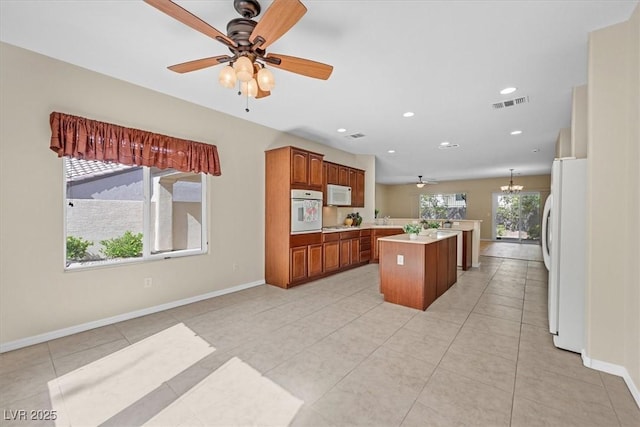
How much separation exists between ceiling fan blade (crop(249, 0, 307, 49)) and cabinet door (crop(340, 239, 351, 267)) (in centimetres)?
437

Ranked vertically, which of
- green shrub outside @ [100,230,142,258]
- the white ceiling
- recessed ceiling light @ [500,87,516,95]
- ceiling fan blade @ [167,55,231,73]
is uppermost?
the white ceiling

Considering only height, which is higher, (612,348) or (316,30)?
(316,30)

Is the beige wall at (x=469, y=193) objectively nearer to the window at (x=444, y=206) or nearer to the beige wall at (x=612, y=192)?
the window at (x=444, y=206)

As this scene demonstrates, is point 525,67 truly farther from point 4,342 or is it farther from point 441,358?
point 4,342

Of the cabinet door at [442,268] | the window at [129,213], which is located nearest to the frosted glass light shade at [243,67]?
the window at [129,213]

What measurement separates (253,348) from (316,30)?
289 centimetres

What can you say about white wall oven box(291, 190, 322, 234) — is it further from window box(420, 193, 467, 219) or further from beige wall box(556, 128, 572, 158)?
window box(420, 193, 467, 219)

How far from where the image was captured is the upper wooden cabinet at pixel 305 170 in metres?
4.59

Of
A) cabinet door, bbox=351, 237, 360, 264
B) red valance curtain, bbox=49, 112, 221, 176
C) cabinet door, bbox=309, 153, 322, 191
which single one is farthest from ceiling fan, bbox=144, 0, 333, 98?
cabinet door, bbox=351, 237, 360, 264

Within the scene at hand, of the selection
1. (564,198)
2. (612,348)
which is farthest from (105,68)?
(612,348)

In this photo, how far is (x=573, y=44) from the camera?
2400 mm

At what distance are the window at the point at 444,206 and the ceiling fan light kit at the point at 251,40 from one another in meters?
12.0

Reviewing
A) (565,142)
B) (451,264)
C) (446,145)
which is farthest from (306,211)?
(565,142)

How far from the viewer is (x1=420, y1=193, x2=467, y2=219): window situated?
40.4 ft
